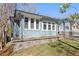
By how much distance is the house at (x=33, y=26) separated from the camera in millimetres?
3458

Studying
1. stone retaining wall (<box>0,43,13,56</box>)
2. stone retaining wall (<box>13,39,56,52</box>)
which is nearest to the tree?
stone retaining wall (<box>13,39,56,52</box>)

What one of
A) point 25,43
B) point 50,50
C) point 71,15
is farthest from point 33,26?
point 71,15

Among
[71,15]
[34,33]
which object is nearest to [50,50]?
[34,33]

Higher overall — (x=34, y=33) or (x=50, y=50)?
(x=34, y=33)

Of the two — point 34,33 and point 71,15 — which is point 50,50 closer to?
point 34,33

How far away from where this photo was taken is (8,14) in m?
3.49

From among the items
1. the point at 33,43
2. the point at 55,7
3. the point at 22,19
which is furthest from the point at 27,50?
the point at 55,7

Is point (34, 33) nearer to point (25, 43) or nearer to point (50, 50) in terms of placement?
point (25, 43)

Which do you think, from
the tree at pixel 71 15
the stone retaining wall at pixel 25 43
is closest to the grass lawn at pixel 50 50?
the stone retaining wall at pixel 25 43

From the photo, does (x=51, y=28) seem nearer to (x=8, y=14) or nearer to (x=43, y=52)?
(x=43, y=52)

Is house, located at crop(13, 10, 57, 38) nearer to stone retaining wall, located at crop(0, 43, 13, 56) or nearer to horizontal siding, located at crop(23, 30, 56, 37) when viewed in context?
horizontal siding, located at crop(23, 30, 56, 37)

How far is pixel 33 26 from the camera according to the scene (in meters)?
3.50

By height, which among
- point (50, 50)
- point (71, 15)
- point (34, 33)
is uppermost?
point (71, 15)

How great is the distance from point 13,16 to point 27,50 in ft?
1.68
